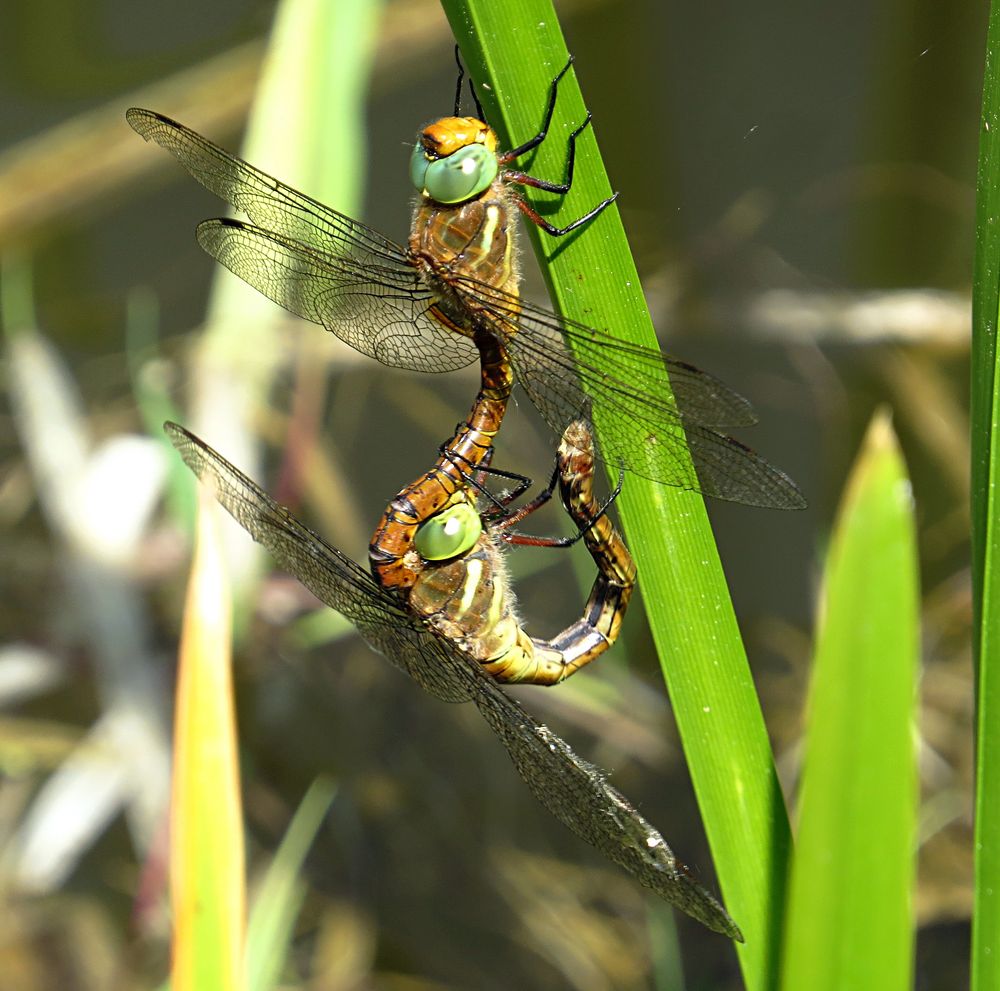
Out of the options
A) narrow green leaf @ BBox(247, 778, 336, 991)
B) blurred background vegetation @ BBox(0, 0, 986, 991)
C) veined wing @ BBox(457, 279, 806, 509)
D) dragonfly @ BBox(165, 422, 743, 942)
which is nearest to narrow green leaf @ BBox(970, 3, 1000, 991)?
veined wing @ BBox(457, 279, 806, 509)

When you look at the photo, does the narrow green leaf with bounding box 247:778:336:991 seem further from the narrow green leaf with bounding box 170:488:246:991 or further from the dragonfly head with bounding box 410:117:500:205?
the dragonfly head with bounding box 410:117:500:205

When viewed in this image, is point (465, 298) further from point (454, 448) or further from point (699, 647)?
point (699, 647)

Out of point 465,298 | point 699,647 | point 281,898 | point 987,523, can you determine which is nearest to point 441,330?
point 465,298

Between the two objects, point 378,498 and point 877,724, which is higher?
point 877,724

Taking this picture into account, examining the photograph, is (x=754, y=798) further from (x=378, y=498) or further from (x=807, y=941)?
(x=378, y=498)

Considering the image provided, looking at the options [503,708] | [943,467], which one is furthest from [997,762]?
[943,467]

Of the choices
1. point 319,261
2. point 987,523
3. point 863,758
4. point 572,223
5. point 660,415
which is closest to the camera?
point 863,758

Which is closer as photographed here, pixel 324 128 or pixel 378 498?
pixel 324 128

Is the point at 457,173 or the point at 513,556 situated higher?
the point at 457,173
